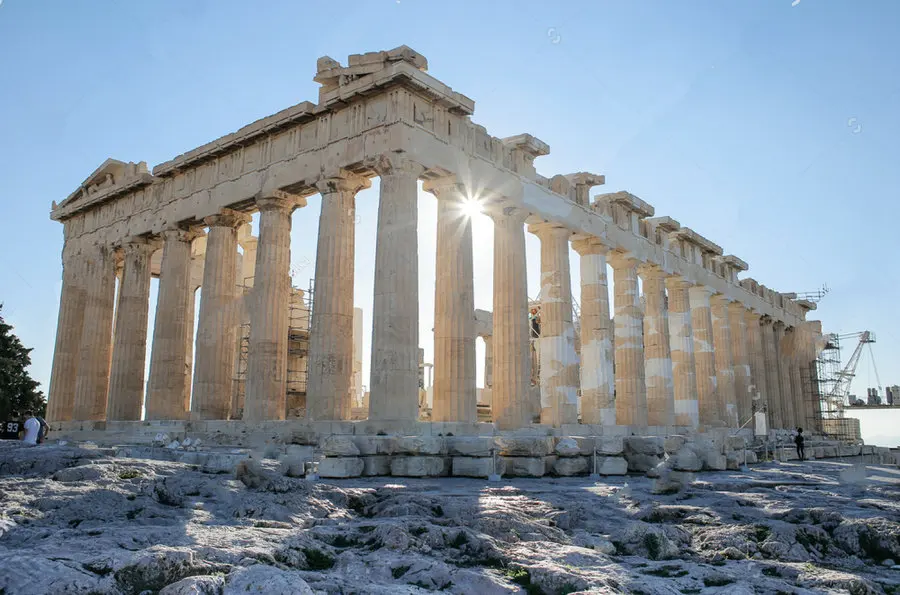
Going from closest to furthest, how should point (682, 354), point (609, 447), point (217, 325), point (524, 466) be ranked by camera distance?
1. point (524, 466)
2. point (609, 447)
3. point (217, 325)
4. point (682, 354)

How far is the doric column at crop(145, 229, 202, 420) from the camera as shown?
85.5ft

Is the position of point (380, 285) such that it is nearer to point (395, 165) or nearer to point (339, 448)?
point (395, 165)

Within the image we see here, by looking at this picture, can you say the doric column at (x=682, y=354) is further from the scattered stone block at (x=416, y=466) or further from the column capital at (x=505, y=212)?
the scattered stone block at (x=416, y=466)

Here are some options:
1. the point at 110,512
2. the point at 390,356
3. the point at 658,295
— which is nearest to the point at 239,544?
the point at 110,512

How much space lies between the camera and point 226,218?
2578 centimetres

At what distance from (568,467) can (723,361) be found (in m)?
23.7

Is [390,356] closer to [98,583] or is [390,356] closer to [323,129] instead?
[323,129]

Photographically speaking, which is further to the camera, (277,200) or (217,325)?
(217,325)

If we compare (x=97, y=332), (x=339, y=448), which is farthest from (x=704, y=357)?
(x=97, y=332)

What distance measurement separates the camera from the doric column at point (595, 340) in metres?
27.0

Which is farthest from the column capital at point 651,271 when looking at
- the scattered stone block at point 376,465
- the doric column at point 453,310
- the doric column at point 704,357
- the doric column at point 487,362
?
the scattered stone block at point 376,465

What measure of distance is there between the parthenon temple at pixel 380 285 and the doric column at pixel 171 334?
7 cm

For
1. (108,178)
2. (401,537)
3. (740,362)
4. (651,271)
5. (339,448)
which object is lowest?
(401,537)

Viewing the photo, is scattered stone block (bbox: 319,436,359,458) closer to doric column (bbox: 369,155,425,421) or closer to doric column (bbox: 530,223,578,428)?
doric column (bbox: 369,155,425,421)
